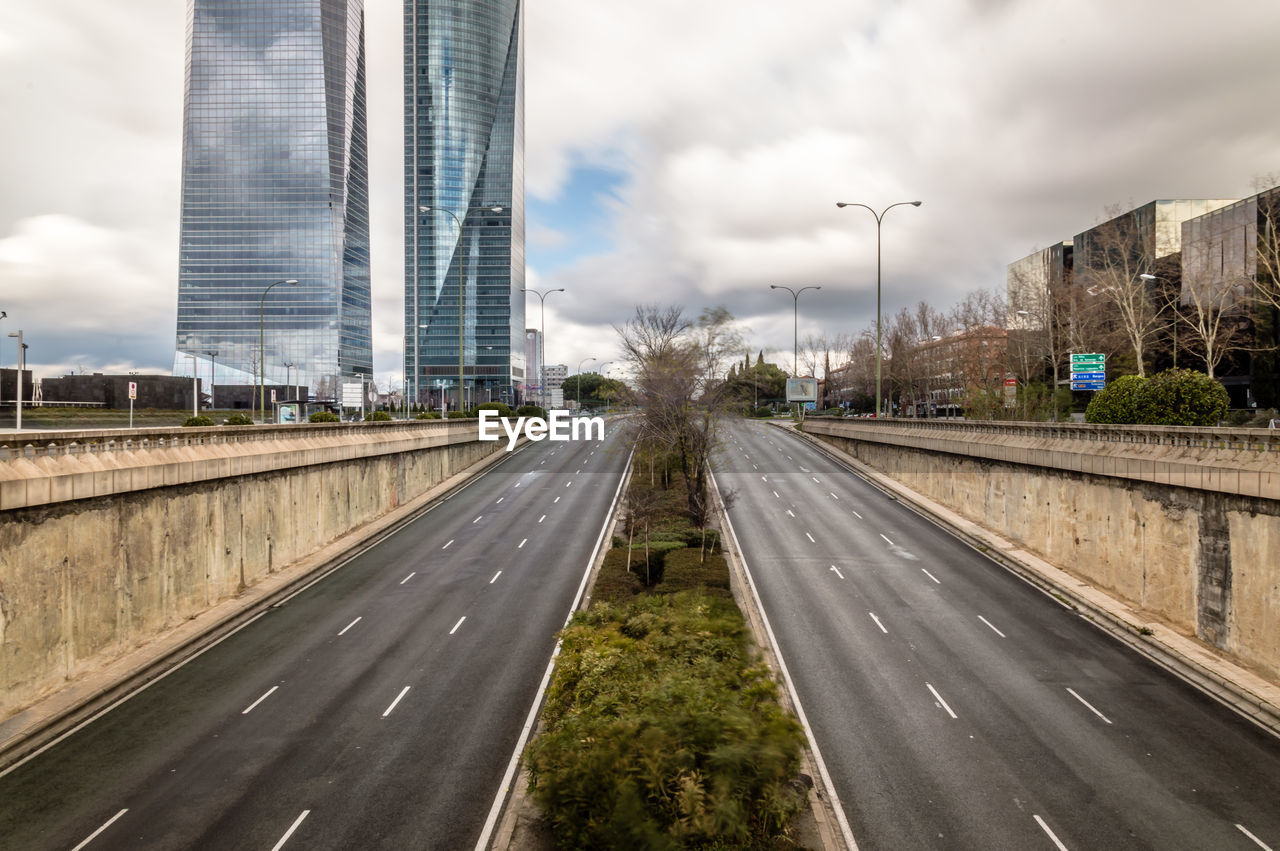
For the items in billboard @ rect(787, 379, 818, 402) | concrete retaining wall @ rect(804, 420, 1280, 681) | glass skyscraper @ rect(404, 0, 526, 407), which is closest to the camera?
concrete retaining wall @ rect(804, 420, 1280, 681)

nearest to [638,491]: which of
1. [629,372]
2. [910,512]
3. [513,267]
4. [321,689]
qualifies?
[629,372]

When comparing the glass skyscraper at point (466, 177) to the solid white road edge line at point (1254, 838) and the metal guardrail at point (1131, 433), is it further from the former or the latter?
the solid white road edge line at point (1254, 838)

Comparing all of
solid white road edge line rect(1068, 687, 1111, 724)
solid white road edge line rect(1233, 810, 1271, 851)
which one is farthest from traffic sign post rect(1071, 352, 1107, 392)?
solid white road edge line rect(1233, 810, 1271, 851)

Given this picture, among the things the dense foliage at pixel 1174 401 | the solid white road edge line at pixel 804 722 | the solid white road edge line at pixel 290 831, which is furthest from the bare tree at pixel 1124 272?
the solid white road edge line at pixel 290 831

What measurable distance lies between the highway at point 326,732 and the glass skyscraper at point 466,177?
486 feet

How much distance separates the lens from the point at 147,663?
18594mm

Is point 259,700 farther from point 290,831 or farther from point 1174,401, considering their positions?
point 1174,401

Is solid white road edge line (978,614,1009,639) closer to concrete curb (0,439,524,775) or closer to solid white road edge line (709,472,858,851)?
solid white road edge line (709,472,858,851)

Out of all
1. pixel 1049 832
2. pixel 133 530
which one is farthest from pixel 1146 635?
pixel 133 530

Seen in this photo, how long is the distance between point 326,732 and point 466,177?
582 feet

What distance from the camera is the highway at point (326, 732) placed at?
12.1 meters

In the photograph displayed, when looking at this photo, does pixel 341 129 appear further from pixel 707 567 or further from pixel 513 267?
pixel 707 567

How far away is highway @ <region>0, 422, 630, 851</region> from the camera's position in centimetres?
1211

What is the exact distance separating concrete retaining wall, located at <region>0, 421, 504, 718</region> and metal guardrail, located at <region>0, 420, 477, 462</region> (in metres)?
0.05
